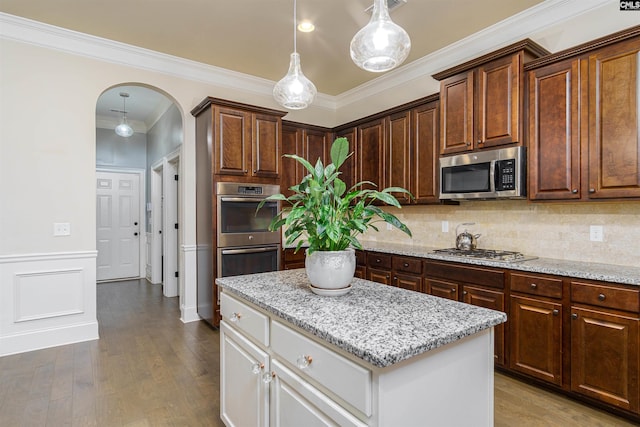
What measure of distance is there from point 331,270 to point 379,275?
2229mm

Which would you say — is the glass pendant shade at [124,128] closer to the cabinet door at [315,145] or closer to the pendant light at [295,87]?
the cabinet door at [315,145]

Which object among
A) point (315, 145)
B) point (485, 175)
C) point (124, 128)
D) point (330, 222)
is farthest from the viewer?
point (124, 128)

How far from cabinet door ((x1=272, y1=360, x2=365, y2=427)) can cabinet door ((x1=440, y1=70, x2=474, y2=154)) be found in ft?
8.21

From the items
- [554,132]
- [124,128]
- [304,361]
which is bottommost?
[304,361]

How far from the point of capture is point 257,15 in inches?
120

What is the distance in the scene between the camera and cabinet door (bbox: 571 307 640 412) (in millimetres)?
1986

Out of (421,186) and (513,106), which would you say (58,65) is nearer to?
(421,186)

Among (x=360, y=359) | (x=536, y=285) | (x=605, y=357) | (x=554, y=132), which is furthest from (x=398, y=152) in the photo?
(x=360, y=359)

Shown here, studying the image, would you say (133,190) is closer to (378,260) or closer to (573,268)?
(378,260)

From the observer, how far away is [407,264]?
331cm

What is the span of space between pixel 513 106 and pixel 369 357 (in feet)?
8.33

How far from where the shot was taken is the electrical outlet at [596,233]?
254 cm

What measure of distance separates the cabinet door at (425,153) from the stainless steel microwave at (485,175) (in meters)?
0.21

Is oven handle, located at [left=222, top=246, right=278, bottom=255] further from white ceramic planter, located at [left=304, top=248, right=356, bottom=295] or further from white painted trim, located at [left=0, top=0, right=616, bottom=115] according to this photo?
white ceramic planter, located at [left=304, top=248, right=356, bottom=295]
